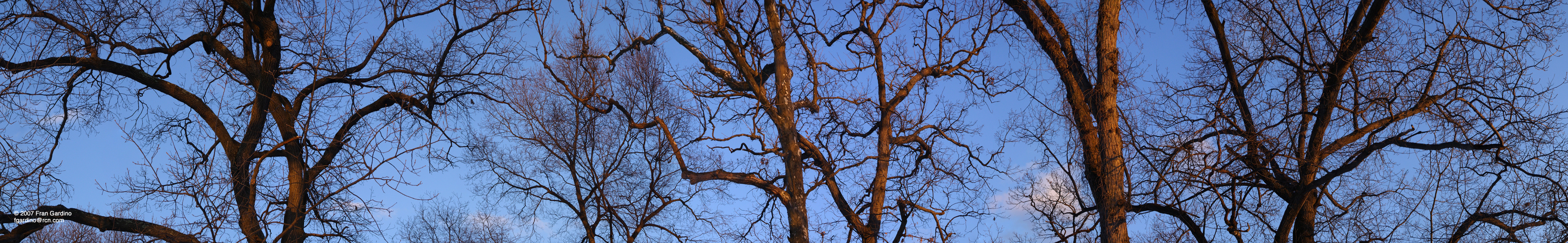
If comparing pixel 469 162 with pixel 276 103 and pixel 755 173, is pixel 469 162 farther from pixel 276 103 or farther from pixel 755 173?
pixel 755 173

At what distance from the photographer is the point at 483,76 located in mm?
9719

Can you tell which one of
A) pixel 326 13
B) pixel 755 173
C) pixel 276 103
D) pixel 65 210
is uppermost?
pixel 276 103

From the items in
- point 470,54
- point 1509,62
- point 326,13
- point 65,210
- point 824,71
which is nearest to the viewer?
point 326,13

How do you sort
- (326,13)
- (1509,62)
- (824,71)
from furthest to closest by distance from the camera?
(824,71) < (1509,62) < (326,13)

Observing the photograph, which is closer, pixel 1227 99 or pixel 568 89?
pixel 1227 99

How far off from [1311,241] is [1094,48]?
2.61 meters

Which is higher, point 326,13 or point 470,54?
point 470,54

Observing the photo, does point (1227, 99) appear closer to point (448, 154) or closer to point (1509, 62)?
point (1509, 62)

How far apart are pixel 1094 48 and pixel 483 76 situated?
6.36 metres

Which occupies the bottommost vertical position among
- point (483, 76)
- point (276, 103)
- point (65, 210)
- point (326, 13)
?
point (326, 13)

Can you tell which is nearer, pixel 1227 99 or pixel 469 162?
pixel 1227 99

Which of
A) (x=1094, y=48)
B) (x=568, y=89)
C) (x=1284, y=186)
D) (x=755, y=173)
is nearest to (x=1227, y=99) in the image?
(x=1284, y=186)

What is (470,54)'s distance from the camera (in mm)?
9586

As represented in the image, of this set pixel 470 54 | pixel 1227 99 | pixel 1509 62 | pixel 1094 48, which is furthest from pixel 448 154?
pixel 1509 62
